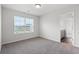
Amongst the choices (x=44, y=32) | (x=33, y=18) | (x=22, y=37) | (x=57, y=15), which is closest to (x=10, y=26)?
(x=22, y=37)

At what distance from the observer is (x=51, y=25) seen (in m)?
5.11

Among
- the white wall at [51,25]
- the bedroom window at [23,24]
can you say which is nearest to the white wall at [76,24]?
the white wall at [51,25]

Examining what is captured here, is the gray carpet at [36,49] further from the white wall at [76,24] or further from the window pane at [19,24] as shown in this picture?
the window pane at [19,24]

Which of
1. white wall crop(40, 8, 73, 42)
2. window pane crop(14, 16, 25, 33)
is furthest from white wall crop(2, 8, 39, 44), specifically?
white wall crop(40, 8, 73, 42)

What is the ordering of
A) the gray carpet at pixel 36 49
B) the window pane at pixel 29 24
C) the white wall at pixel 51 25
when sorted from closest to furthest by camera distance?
the gray carpet at pixel 36 49
the white wall at pixel 51 25
the window pane at pixel 29 24

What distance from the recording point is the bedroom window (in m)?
4.69

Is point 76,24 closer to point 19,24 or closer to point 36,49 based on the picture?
point 36,49

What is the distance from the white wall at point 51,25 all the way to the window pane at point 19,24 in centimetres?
196

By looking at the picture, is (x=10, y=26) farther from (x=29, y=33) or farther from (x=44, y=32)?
(x=44, y=32)

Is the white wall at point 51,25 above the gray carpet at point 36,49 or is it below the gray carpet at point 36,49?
above

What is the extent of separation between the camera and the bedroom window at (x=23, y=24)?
469 centimetres

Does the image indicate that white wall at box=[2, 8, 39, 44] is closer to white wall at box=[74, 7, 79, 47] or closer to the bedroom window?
the bedroom window

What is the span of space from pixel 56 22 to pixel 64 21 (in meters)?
2.73

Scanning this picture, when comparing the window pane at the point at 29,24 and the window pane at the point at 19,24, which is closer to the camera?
the window pane at the point at 19,24
